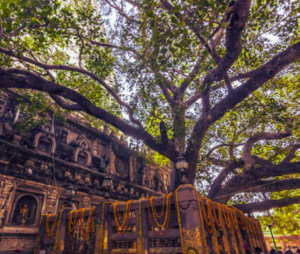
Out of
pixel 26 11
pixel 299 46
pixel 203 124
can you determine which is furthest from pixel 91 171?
pixel 299 46

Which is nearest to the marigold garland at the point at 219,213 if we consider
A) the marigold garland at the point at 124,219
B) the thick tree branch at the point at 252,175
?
the marigold garland at the point at 124,219

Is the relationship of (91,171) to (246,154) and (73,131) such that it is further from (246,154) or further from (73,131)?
(246,154)

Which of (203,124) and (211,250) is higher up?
(203,124)

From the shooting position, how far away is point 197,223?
5254 mm

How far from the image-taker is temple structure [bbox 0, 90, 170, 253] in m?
9.10

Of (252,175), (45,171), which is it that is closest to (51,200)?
(45,171)

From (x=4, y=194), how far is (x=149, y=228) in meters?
6.68

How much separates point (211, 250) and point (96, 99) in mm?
9897

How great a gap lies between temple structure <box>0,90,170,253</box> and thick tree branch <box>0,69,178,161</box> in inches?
125

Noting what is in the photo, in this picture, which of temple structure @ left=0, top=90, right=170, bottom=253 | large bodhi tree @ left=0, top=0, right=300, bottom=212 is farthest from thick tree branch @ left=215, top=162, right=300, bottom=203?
temple structure @ left=0, top=90, right=170, bottom=253

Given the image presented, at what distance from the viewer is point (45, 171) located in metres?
10.6

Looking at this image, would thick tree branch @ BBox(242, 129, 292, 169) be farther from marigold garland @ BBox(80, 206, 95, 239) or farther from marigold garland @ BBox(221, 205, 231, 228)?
marigold garland @ BBox(80, 206, 95, 239)

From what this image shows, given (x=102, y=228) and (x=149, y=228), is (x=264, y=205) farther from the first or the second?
(x=102, y=228)

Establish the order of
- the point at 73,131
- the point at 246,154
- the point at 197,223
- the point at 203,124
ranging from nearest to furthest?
the point at 197,223 < the point at 203,124 < the point at 246,154 < the point at 73,131
